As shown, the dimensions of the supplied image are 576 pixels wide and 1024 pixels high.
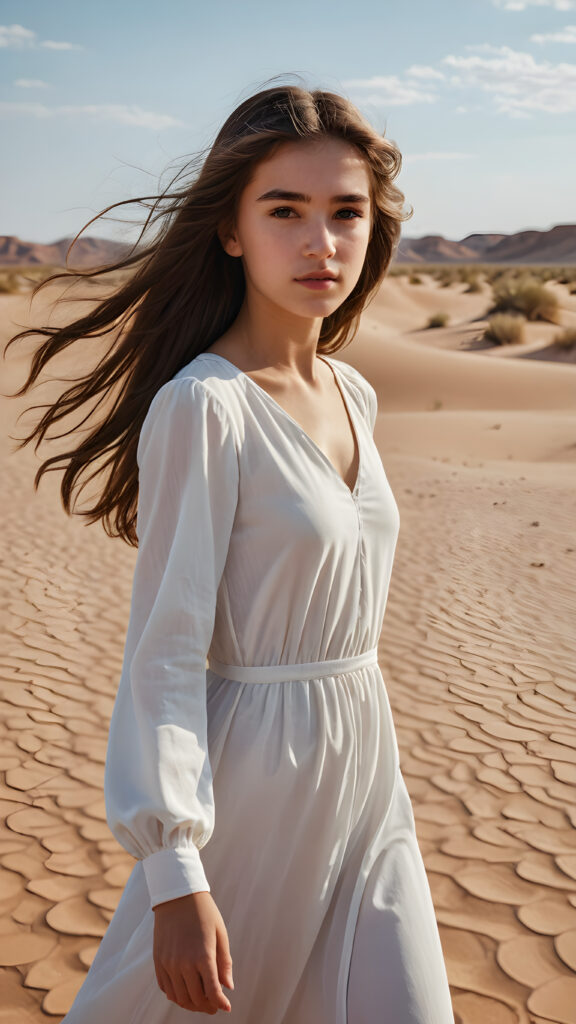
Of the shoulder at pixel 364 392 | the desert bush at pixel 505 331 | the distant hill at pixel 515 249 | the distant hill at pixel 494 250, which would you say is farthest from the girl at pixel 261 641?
the distant hill at pixel 494 250

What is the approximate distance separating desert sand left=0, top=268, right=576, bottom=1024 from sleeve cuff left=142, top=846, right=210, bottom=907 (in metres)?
1.68

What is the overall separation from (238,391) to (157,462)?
19 centimetres

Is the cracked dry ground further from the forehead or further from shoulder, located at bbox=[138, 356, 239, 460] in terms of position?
the forehead

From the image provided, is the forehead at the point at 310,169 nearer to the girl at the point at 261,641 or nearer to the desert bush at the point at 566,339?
the girl at the point at 261,641

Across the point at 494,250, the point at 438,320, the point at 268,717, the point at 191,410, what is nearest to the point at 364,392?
the point at 191,410

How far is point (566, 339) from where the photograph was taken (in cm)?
2336

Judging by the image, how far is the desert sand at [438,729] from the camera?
3.05 metres

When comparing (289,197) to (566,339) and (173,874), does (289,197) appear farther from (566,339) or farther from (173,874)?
(566,339)

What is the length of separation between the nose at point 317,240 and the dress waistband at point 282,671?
662 mm

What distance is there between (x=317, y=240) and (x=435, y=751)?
337 cm

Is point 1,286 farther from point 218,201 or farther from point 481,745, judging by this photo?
point 218,201

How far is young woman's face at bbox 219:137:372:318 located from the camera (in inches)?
65.6

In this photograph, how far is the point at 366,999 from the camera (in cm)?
148

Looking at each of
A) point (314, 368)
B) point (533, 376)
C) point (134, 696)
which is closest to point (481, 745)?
point (314, 368)
